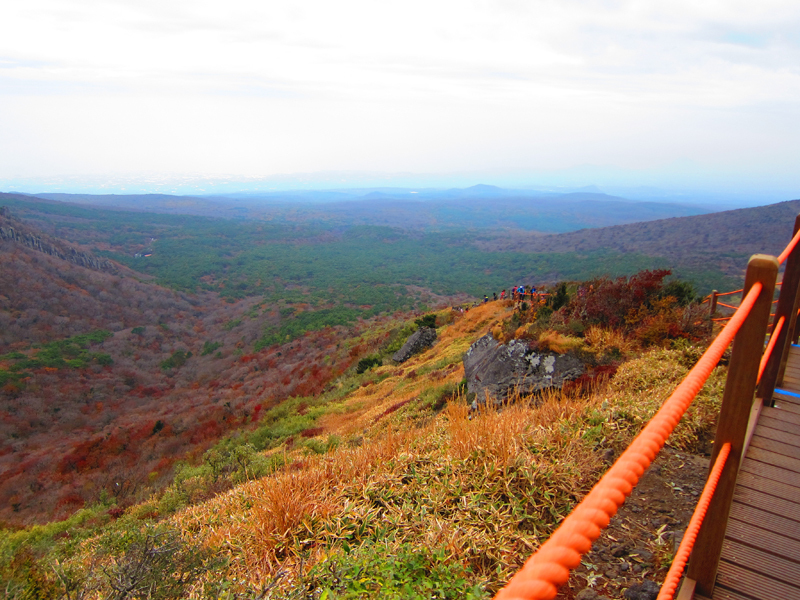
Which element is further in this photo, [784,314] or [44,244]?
[44,244]

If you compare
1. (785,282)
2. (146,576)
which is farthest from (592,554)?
(146,576)

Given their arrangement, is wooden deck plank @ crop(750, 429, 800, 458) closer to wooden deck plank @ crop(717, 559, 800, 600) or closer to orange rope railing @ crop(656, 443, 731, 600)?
wooden deck plank @ crop(717, 559, 800, 600)

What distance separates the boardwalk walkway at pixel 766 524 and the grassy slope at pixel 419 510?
1.02m

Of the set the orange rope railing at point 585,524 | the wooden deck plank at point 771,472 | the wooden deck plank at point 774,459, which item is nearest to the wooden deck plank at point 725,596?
the wooden deck plank at point 771,472

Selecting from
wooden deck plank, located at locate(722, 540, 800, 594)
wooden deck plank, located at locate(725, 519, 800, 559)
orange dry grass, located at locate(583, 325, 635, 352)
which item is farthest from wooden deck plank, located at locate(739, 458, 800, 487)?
orange dry grass, located at locate(583, 325, 635, 352)

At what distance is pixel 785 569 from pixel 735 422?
91 centimetres

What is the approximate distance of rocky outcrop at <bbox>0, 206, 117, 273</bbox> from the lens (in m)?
49.7

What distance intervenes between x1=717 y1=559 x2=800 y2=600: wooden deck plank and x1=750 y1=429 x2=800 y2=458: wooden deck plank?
3.94ft

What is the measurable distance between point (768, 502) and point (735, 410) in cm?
118

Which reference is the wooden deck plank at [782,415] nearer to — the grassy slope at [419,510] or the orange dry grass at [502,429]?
the grassy slope at [419,510]

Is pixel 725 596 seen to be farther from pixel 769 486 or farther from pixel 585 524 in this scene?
pixel 585 524

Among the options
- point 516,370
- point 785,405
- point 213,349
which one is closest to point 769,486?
point 785,405

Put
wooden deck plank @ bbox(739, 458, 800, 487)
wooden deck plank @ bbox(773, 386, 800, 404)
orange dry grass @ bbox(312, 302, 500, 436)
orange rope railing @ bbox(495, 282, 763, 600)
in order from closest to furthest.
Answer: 1. orange rope railing @ bbox(495, 282, 763, 600)
2. wooden deck plank @ bbox(739, 458, 800, 487)
3. wooden deck plank @ bbox(773, 386, 800, 404)
4. orange dry grass @ bbox(312, 302, 500, 436)

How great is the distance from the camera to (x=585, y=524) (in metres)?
0.75
